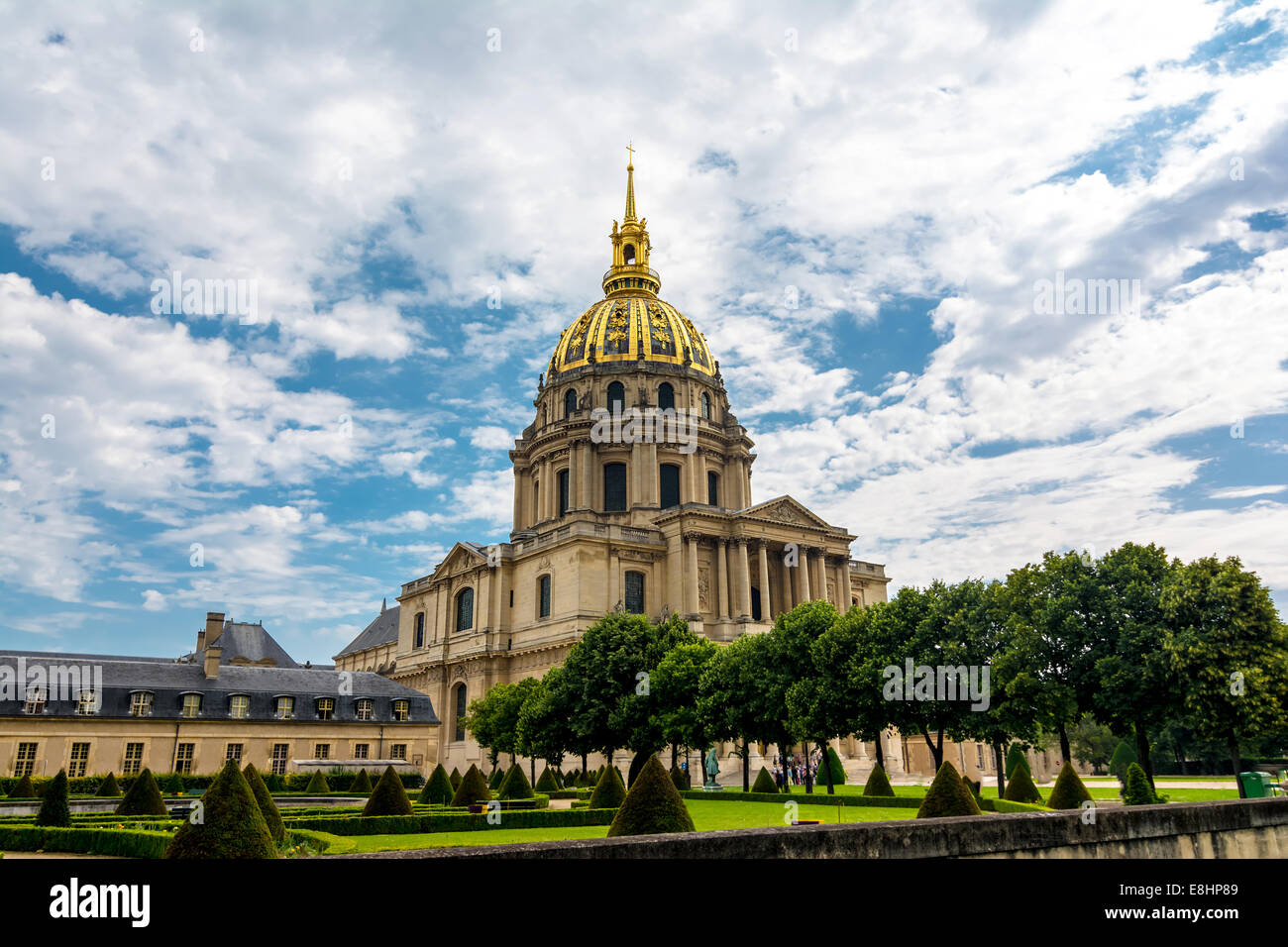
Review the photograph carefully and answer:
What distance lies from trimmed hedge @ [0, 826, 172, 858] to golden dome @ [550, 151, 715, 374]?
221ft

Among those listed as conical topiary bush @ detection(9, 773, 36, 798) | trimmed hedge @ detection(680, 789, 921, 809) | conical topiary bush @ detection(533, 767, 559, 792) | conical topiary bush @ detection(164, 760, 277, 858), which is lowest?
conical topiary bush @ detection(533, 767, 559, 792)

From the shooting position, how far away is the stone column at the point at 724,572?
230 feet

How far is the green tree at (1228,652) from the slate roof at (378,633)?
79385mm

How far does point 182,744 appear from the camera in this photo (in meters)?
50.6

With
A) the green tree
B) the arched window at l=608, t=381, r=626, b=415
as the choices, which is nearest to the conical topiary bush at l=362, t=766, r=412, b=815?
the green tree

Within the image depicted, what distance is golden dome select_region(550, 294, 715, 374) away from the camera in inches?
3425

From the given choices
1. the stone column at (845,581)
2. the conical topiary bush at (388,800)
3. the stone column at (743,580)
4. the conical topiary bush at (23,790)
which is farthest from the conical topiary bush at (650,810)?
the stone column at (845,581)

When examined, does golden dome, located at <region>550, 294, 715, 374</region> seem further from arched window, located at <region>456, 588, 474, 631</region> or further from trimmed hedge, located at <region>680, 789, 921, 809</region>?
trimmed hedge, located at <region>680, 789, 921, 809</region>

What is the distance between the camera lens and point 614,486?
273 feet

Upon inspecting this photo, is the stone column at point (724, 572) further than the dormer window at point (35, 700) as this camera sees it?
Yes

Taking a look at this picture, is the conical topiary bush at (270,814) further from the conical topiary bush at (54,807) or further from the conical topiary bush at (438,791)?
the conical topiary bush at (438,791)

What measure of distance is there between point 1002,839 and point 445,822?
65.5 feet
